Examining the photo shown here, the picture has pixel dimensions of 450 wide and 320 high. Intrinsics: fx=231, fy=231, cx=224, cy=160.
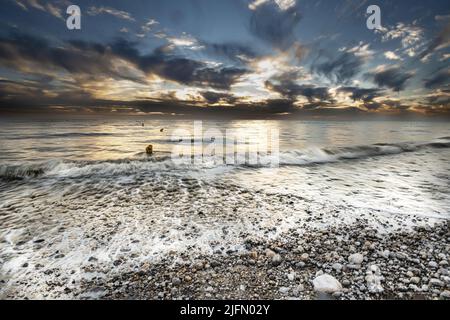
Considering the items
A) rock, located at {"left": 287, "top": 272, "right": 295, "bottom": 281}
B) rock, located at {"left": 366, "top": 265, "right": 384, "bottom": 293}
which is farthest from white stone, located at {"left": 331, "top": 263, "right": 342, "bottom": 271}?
rock, located at {"left": 287, "top": 272, "right": 295, "bottom": 281}

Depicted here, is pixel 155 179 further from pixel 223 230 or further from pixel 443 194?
pixel 443 194

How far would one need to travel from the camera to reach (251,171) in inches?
444

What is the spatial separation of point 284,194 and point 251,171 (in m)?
3.69

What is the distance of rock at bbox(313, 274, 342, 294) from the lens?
3.25 meters

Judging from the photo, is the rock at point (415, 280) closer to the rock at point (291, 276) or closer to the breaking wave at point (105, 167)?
the rock at point (291, 276)

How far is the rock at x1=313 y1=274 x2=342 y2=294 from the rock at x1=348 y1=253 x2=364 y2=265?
0.68 m

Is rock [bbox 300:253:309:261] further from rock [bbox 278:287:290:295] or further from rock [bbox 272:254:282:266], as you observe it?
rock [bbox 278:287:290:295]

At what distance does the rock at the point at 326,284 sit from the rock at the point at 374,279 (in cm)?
44

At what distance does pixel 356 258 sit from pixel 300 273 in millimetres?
1069

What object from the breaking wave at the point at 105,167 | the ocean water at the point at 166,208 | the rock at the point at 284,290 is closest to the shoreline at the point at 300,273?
the rock at the point at 284,290

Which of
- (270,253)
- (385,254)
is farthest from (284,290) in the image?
(385,254)

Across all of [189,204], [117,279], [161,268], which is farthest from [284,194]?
[117,279]

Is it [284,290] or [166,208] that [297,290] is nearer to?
[284,290]
